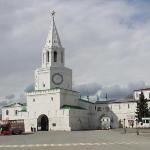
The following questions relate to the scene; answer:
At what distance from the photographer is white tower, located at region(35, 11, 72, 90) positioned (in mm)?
91750

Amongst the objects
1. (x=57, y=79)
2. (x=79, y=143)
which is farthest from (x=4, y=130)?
(x=79, y=143)

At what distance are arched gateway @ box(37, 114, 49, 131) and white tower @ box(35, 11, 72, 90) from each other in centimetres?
650

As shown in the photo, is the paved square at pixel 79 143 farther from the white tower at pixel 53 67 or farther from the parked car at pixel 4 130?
the white tower at pixel 53 67

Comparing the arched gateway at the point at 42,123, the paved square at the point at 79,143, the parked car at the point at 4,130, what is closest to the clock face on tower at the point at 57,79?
the arched gateway at the point at 42,123

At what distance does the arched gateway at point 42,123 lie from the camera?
300 feet

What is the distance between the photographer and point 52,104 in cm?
9044

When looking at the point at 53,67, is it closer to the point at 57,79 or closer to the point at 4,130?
the point at 57,79

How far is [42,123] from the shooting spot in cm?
9262

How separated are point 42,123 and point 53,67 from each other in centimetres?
1273

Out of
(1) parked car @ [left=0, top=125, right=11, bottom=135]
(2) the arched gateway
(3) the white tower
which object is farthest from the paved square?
(3) the white tower

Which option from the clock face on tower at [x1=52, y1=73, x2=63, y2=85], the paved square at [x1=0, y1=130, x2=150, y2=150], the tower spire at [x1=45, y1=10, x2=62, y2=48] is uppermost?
the tower spire at [x1=45, y1=10, x2=62, y2=48]

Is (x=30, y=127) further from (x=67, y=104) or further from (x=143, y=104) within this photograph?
(x=143, y=104)

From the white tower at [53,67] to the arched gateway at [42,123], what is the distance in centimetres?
650

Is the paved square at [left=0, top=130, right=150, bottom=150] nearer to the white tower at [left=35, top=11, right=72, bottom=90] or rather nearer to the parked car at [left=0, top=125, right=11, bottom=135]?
the parked car at [left=0, top=125, right=11, bottom=135]
